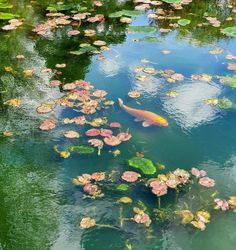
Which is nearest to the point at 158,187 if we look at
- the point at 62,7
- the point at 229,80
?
the point at 229,80

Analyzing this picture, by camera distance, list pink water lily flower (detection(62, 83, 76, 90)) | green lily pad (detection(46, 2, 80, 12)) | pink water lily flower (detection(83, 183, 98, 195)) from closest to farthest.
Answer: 1. pink water lily flower (detection(83, 183, 98, 195))
2. pink water lily flower (detection(62, 83, 76, 90))
3. green lily pad (detection(46, 2, 80, 12))

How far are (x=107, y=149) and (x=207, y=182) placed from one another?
2.57 feet

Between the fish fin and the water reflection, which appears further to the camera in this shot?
the water reflection

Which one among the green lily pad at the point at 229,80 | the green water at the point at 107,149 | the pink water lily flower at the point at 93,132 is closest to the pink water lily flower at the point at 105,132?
the pink water lily flower at the point at 93,132

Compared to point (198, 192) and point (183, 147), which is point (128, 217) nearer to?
point (198, 192)

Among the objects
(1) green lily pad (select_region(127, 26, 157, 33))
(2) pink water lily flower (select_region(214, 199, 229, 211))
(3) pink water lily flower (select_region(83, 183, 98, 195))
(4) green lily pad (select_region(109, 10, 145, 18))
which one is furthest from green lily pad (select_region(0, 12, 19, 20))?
(2) pink water lily flower (select_region(214, 199, 229, 211))

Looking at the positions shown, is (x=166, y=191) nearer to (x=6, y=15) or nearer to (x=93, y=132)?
(x=93, y=132)

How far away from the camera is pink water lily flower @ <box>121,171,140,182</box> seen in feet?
8.65

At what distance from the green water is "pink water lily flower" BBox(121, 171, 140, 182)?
10 cm

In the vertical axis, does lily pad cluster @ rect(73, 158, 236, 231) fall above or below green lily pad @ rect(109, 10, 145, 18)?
below

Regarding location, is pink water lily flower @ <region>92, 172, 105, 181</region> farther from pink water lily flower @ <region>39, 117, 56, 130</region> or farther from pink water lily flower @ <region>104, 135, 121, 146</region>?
pink water lily flower @ <region>39, 117, 56, 130</region>

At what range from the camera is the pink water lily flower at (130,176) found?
2.64m

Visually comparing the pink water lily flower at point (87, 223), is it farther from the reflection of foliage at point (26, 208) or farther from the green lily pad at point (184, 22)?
the green lily pad at point (184, 22)

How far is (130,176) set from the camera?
2.66m
